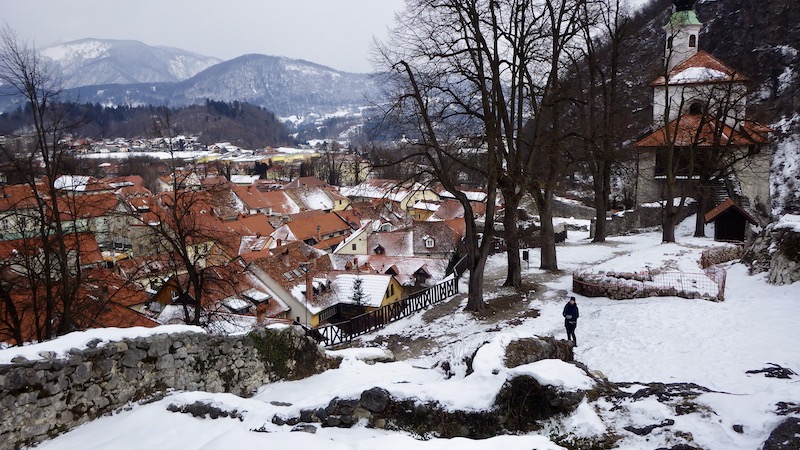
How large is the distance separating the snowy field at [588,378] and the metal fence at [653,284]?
34cm

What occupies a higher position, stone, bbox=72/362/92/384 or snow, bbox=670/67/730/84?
snow, bbox=670/67/730/84

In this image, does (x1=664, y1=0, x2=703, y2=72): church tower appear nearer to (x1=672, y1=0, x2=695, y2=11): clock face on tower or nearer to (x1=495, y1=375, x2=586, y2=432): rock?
(x1=672, y1=0, x2=695, y2=11): clock face on tower

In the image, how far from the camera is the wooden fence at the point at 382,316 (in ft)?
48.6

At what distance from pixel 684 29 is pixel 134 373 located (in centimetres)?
3957

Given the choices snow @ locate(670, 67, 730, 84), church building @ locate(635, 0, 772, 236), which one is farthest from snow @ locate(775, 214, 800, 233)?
snow @ locate(670, 67, 730, 84)

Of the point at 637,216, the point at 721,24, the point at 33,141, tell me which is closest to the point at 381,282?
the point at 637,216

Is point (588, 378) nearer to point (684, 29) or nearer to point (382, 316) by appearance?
point (382, 316)

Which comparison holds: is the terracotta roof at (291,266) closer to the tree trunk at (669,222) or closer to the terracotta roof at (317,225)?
the terracotta roof at (317,225)

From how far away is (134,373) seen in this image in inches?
286

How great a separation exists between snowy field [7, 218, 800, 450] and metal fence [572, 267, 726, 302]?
342 mm

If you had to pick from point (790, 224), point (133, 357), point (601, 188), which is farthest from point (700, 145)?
point (133, 357)

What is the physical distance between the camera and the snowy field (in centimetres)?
569

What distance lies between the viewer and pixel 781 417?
543cm

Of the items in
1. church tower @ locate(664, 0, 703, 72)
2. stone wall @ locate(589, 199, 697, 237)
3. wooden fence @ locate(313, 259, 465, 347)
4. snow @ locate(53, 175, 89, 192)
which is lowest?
wooden fence @ locate(313, 259, 465, 347)
